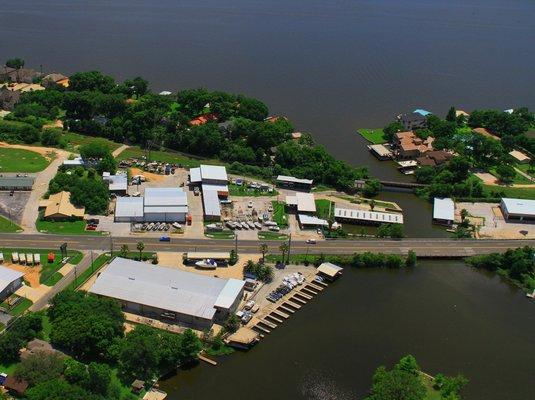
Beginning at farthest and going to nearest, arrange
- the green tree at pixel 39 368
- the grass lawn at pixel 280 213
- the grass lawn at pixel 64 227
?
the grass lawn at pixel 280 213 < the grass lawn at pixel 64 227 < the green tree at pixel 39 368

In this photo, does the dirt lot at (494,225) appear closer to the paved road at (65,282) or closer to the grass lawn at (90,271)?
the grass lawn at (90,271)

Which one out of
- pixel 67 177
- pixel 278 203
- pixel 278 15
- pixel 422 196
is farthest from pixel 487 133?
pixel 278 15

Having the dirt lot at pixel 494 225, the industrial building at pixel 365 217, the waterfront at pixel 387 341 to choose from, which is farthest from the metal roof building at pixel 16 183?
the dirt lot at pixel 494 225

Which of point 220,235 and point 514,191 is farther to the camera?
point 514,191

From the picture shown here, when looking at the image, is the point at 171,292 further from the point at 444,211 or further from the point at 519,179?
the point at 519,179

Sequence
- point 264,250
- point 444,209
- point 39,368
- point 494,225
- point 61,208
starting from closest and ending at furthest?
point 39,368
point 264,250
point 61,208
point 494,225
point 444,209

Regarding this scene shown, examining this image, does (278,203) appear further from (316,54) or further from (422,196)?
(316,54)

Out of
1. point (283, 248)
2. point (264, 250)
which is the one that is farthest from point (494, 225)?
point (264, 250)
